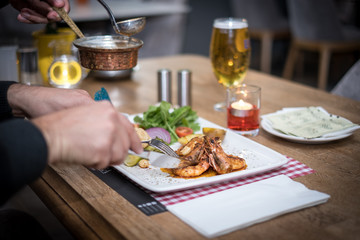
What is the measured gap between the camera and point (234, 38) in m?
1.41

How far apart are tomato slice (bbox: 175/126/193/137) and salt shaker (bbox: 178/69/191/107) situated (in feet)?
0.95

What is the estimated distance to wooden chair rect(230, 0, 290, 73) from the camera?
480 centimetres

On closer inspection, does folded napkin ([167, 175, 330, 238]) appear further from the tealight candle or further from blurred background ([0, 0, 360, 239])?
blurred background ([0, 0, 360, 239])

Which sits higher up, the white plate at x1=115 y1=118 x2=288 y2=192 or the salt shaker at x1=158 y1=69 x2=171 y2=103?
the salt shaker at x1=158 y1=69 x2=171 y2=103

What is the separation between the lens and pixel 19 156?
679 millimetres

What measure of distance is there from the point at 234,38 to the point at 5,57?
33.1 inches

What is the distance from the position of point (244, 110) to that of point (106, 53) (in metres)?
0.43

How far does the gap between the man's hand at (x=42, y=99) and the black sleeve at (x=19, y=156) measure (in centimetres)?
30

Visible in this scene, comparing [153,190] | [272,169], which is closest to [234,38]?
[272,169]

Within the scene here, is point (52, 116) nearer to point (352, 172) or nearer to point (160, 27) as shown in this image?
point (352, 172)

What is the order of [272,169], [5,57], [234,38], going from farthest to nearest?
1. [5,57]
2. [234,38]
3. [272,169]

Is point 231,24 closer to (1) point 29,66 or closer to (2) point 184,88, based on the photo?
(2) point 184,88

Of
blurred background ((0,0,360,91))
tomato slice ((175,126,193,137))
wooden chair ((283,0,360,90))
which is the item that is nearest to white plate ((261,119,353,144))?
tomato slice ((175,126,193,137))

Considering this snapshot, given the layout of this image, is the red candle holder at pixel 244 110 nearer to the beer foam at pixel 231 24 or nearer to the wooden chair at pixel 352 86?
the beer foam at pixel 231 24
